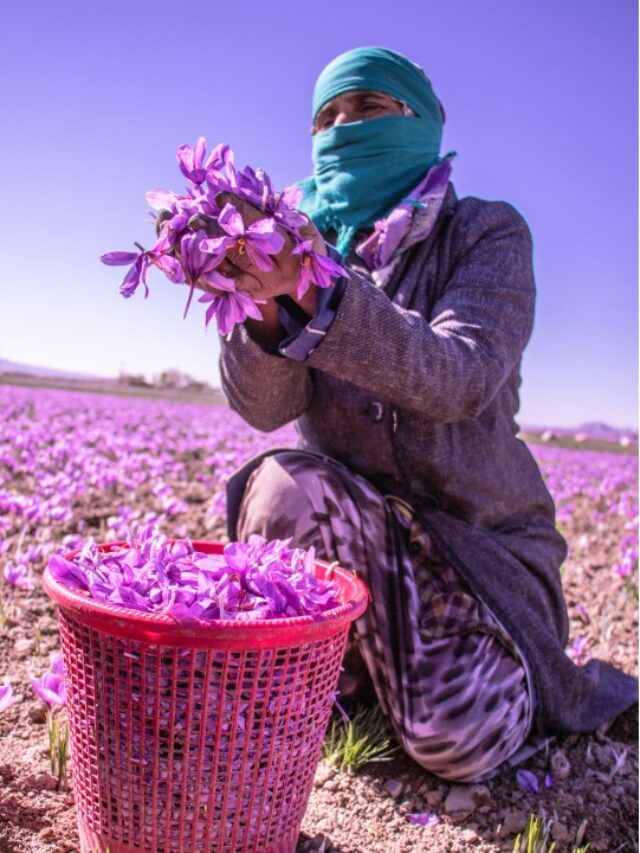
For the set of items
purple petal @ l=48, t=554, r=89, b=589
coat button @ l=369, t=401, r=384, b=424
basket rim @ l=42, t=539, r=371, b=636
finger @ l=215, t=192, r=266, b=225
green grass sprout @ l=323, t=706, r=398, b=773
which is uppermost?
finger @ l=215, t=192, r=266, b=225

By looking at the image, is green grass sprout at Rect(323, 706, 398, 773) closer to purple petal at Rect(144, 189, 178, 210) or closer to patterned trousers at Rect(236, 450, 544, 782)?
patterned trousers at Rect(236, 450, 544, 782)

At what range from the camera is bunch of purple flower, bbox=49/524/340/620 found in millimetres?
1109

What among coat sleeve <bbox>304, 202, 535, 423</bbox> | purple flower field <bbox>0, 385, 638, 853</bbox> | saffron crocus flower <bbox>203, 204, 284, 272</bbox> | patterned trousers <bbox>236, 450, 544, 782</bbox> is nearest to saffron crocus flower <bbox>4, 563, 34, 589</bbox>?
purple flower field <bbox>0, 385, 638, 853</bbox>

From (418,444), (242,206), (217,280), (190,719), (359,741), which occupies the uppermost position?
(242,206)

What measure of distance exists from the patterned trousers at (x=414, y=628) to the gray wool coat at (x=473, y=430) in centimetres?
8

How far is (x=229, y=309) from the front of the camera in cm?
119

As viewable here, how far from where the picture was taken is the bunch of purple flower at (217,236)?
44.0 inches

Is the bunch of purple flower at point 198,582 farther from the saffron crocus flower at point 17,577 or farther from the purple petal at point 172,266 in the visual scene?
the saffron crocus flower at point 17,577

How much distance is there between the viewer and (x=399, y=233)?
200 cm

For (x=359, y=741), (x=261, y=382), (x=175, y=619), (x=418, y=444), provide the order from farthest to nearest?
(x=418, y=444)
(x=261, y=382)
(x=359, y=741)
(x=175, y=619)

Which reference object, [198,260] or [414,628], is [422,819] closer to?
[414,628]

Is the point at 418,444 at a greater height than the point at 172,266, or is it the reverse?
the point at 172,266

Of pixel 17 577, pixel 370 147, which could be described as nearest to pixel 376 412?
pixel 370 147

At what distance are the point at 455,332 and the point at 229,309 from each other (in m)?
0.73
